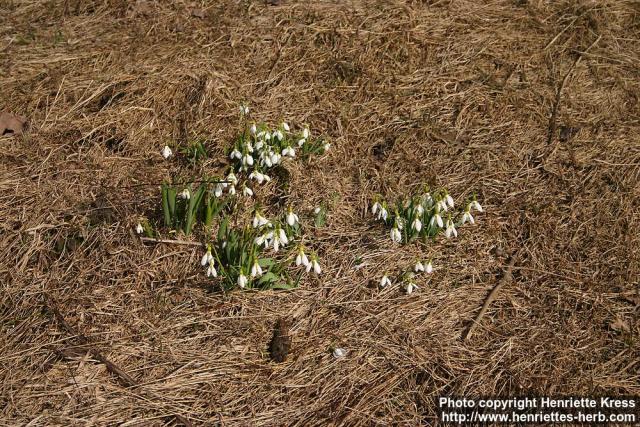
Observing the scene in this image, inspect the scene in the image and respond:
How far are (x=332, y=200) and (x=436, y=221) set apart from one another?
2.23 feet

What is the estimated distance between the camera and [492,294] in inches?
128

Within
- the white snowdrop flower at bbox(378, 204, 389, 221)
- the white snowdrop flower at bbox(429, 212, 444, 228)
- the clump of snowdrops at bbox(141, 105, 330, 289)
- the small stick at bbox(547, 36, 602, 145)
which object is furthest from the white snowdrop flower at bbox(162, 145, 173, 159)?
the small stick at bbox(547, 36, 602, 145)

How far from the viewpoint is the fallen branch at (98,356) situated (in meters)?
2.75

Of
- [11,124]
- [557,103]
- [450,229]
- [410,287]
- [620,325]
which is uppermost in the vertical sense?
[11,124]

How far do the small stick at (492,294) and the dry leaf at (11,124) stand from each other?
123 inches

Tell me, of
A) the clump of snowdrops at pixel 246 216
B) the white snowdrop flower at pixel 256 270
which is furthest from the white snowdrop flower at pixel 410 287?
the white snowdrop flower at pixel 256 270

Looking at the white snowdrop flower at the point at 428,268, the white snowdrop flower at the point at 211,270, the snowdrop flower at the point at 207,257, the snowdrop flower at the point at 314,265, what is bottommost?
the white snowdrop flower at the point at 428,268

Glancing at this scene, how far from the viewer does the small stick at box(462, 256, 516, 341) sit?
3.10m

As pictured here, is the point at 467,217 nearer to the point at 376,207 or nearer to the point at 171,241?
the point at 376,207

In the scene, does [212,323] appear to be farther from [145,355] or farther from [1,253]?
[1,253]

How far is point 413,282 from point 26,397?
1.93m

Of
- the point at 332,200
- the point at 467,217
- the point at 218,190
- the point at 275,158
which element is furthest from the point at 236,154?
the point at 467,217

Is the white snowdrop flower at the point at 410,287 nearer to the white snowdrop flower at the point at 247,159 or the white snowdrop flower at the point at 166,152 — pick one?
the white snowdrop flower at the point at 247,159

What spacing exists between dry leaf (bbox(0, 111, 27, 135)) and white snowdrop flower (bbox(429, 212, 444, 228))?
2.75 metres
